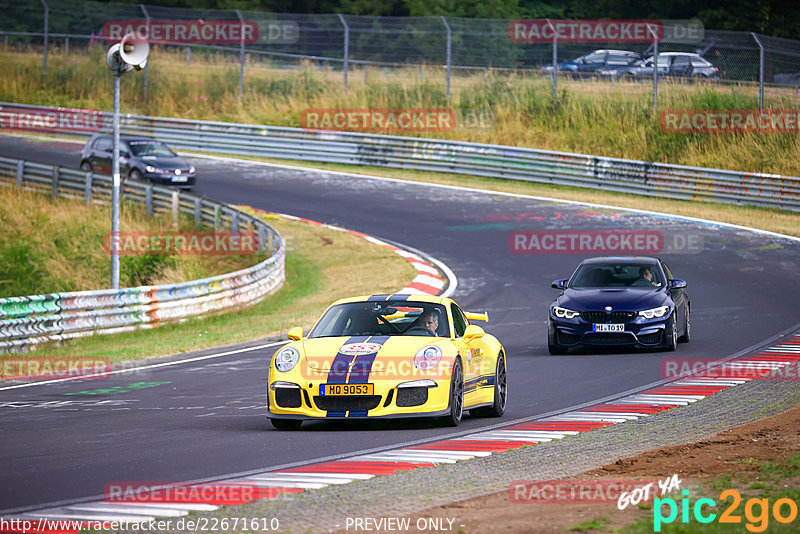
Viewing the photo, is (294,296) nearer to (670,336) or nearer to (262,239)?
(262,239)

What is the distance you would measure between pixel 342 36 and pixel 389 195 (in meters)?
8.76

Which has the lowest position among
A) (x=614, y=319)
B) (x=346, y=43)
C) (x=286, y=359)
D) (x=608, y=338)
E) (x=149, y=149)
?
(x=608, y=338)

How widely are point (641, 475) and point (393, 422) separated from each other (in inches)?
144

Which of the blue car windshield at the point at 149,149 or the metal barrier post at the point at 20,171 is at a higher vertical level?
the blue car windshield at the point at 149,149

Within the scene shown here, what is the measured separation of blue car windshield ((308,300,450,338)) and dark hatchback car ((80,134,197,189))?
2399 cm

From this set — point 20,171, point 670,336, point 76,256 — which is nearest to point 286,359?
point 670,336

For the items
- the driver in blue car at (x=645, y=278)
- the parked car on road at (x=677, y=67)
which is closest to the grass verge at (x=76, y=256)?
the driver in blue car at (x=645, y=278)

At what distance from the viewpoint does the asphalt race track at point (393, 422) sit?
9.11m

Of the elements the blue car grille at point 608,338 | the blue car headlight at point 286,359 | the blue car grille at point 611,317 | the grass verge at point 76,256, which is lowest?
the grass verge at point 76,256

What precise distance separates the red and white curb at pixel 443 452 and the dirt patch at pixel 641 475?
1.26 metres

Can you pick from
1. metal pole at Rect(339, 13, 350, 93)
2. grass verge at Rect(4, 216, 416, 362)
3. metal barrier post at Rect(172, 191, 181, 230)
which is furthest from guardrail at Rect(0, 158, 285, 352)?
metal pole at Rect(339, 13, 350, 93)

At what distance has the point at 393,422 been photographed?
11086mm

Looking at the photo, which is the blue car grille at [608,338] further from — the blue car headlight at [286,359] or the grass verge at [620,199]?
the grass verge at [620,199]

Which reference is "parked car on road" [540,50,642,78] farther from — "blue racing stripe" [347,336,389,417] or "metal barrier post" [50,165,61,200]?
"blue racing stripe" [347,336,389,417]
